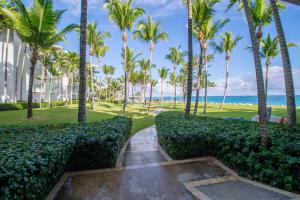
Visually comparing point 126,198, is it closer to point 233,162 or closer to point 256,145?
point 233,162

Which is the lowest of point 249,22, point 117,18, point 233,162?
point 233,162

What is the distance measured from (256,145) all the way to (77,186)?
4.55 m

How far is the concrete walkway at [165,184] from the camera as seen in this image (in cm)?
374

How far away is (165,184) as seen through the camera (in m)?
4.23

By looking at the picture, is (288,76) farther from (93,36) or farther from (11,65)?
(11,65)

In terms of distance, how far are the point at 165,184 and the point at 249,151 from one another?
7.81 ft

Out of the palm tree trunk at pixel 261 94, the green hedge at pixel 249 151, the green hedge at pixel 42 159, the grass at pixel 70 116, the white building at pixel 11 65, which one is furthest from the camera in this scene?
the white building at pixel 11 65

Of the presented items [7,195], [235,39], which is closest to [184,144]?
[7,195]

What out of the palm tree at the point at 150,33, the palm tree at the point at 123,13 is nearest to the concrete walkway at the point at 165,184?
the palm tree at the point at 123,13

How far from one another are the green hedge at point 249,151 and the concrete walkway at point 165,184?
249 mm

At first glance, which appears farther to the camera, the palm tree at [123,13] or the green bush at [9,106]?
the green bush at [9,106]

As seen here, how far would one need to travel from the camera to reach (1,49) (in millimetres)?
22625

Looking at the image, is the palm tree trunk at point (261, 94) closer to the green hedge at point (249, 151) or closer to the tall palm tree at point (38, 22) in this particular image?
the green hedge at point (249, 151)

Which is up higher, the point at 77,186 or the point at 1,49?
the point at 1,49
